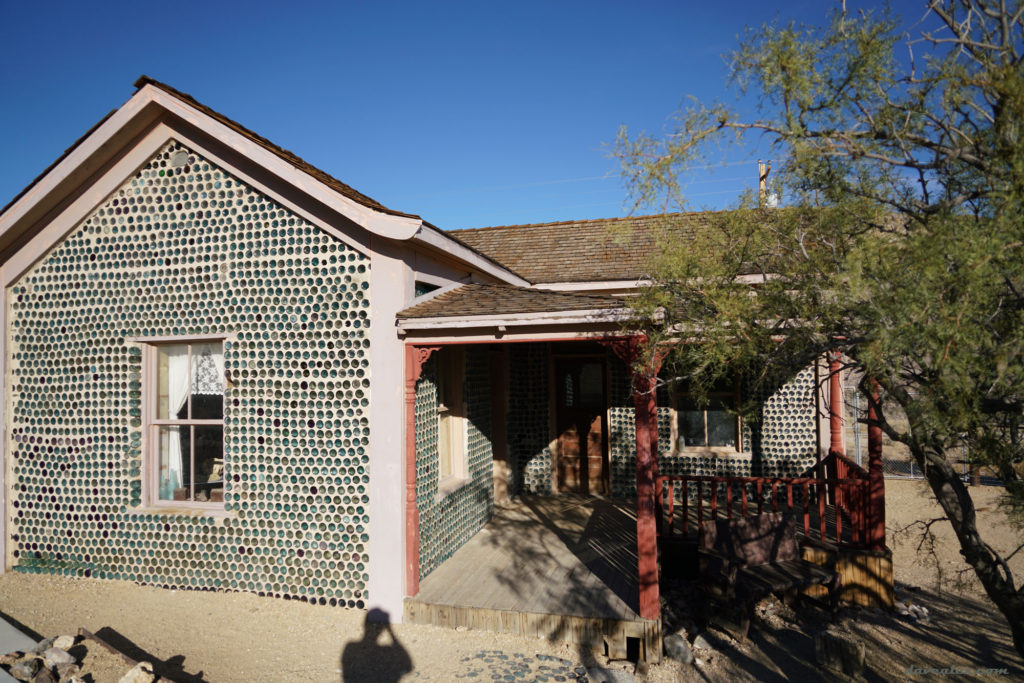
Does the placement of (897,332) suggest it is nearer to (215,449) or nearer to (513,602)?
(513,602)

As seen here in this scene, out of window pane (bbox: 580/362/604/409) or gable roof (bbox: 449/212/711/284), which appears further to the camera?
window pane (bbox: 580/362/604/409)

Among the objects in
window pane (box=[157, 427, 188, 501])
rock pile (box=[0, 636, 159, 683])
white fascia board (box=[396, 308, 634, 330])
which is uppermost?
white fascia board (box=[396, 308, 634, 330])

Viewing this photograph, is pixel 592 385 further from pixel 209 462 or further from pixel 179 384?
pixel 179 384

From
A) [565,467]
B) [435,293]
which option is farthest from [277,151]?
[565,467]

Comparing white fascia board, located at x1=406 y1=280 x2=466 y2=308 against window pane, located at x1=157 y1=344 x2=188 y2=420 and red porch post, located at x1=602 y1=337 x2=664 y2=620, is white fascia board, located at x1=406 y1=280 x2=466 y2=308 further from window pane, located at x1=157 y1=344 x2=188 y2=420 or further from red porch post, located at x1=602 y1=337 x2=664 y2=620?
window pane, located at x1=157 y1=344 x2=188 y2=420

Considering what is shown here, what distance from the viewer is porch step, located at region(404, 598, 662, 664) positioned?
5.53 meters

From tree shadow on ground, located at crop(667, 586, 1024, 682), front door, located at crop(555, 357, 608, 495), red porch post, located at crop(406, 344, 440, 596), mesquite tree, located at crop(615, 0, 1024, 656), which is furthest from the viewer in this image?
front door, located at crop(555, 357, 608, 495)

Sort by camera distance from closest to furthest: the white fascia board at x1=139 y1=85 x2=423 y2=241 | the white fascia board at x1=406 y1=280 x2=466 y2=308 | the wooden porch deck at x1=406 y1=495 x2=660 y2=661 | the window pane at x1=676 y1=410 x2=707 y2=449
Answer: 1. the wooden porch deck at x1=406 y1=495 x2=660 y2=661
2. the white fascia board at x1=139 y1=85 x2=423 y2=241
3. the white fascia board at x1=406 y1=280 x2=466 y2=308
4. the window pane at x1=676 y1=410 x2=707 y2=449

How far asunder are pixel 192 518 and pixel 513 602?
11.3ft

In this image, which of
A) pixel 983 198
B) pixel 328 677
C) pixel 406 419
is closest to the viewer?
pixel 983 198

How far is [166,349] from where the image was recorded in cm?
701

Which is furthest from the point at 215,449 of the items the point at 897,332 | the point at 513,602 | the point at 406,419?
the point at 897,332

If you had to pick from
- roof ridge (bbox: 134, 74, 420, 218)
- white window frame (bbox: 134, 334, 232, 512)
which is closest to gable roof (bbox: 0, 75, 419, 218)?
roof ridge (bbox: 134, 74, 420, 218)

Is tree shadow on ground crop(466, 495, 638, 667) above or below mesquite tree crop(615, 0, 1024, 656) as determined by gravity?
below
